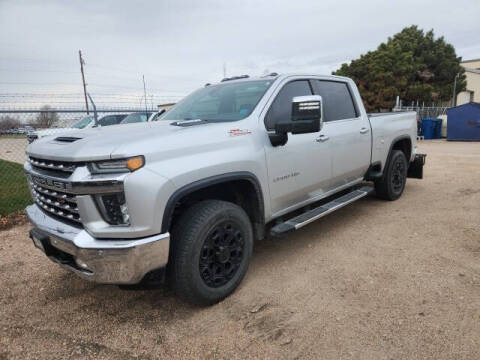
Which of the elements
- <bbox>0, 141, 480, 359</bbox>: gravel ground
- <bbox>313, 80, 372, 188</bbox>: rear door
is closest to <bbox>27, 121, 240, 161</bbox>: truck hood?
<bbox>0, 141, 480, 359</bbox>: gravel ground

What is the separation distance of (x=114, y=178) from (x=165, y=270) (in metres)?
0.78

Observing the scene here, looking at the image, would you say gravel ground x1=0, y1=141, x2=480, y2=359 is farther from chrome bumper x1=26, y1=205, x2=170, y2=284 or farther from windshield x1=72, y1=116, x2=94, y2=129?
windshield x1=72, y1=116, x2=94, y2=129

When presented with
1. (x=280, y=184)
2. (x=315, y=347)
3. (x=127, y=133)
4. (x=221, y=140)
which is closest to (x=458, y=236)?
(x=280, y=184)

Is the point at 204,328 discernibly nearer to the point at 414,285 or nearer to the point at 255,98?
the point at 414,285

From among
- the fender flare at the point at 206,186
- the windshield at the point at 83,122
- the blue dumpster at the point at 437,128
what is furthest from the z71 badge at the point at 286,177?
the blue dumpster at the point at 437,128

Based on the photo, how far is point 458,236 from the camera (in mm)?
4004

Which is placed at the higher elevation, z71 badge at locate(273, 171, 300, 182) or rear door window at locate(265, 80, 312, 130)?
rear door window at locate(265, 80, 312, 130)

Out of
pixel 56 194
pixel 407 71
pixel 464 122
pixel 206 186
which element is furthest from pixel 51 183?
pixel 407 71

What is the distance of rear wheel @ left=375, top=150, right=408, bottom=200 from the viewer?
5.25m

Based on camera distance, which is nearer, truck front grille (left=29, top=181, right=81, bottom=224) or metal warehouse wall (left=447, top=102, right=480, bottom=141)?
truck front grille (left=29, top=181, right=81, bottom=224)

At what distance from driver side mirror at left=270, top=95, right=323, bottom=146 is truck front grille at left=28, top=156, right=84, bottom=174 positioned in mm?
1618

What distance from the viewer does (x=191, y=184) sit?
2461 mm

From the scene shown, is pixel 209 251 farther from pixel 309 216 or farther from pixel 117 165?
pixel 309 216

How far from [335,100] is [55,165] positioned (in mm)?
3230
